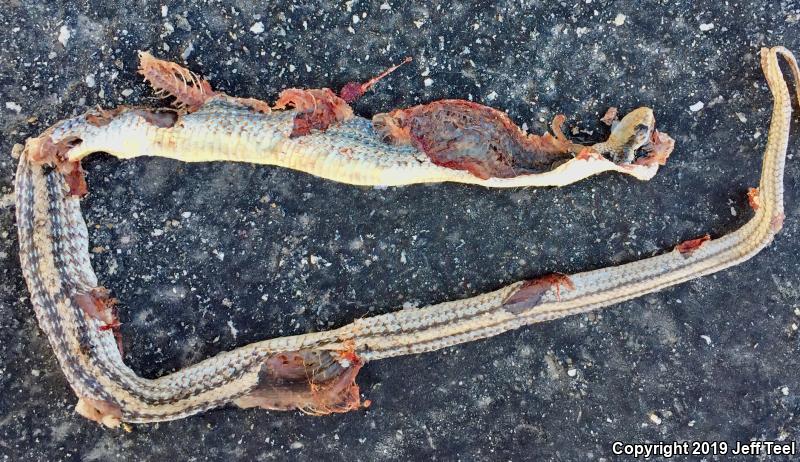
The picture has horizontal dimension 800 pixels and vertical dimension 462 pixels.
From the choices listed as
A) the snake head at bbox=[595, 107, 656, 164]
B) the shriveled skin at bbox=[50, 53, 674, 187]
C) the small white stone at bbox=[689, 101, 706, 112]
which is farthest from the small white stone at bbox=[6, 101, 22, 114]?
the small white stone at bbox=[689, 101, 706, 112]

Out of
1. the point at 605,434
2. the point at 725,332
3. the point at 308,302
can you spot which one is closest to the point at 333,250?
the point at 308,302

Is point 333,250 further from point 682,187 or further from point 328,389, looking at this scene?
point 682,187

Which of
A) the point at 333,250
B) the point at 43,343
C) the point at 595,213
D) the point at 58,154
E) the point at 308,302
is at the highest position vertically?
the point at 58,154

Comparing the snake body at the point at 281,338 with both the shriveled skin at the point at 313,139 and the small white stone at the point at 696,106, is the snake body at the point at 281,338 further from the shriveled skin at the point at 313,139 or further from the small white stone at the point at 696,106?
the small white stone at the point at 696,106

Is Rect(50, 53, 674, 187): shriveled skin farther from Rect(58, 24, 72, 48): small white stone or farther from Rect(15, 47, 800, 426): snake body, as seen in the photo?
Rect(58, 24, 72, 48): small white stone

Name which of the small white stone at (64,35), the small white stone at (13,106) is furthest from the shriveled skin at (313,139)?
the small white stone at (64,35)

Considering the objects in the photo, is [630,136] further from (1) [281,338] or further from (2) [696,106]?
(1) [281,338]

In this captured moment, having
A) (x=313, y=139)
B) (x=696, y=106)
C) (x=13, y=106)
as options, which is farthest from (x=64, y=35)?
(x=696, y=106)
